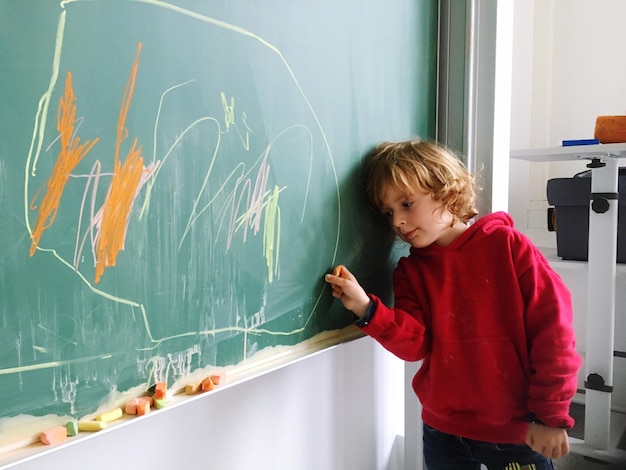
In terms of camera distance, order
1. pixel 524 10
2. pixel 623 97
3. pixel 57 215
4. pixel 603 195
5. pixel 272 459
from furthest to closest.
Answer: pixel 524 10 < pixel 623 97 < pixel 603 195 < pixel 272 459 < pixel 57 215

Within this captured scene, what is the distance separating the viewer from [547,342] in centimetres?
86

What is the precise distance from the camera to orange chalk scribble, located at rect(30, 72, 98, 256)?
1.63ft

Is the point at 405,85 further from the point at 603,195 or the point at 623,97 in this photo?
the point at 623,97

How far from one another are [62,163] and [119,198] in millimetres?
69

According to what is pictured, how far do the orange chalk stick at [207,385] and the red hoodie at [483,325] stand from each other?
0.31m

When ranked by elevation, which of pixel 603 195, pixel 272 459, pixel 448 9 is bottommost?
pixel 272 459

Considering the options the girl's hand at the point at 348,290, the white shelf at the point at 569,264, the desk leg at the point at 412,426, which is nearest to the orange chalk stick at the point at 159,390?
the girl's hand at the point at 348,290

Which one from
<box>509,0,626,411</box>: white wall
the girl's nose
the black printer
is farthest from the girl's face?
<box>509,0,626,411</box>: white wall

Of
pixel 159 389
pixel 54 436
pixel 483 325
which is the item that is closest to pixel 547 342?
pixel 483 325

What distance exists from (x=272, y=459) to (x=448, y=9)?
3.32ft

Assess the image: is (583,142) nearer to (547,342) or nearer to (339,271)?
(547,342)

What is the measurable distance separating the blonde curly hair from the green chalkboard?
0.04 metres

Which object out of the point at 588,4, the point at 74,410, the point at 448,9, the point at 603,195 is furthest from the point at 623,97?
the point at 74,410

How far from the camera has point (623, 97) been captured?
2105 millimetres
